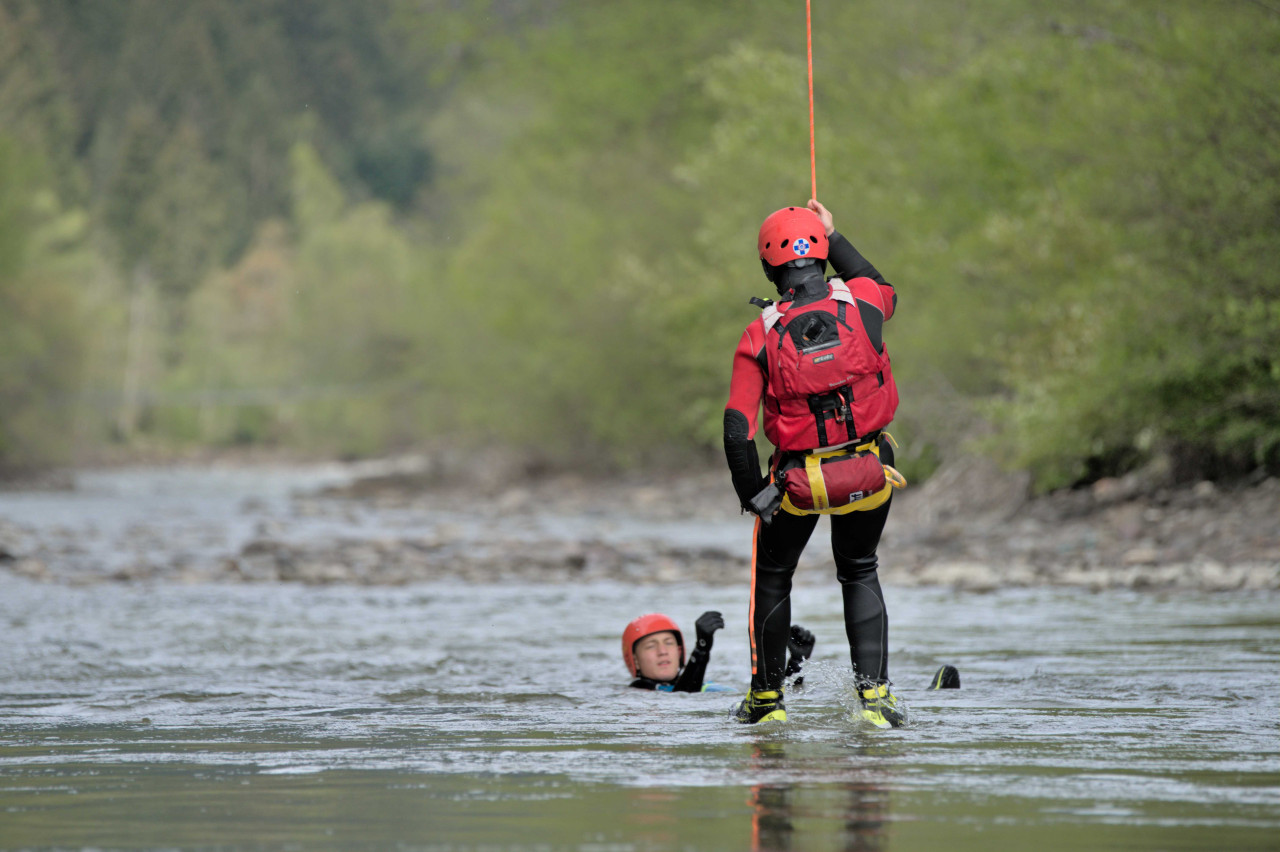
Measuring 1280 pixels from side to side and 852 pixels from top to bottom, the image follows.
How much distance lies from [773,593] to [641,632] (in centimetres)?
165

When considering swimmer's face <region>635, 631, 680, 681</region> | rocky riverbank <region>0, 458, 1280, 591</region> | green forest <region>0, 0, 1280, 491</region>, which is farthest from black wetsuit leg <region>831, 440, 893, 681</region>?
green forest <region>0, 0, 1280, 491</region>

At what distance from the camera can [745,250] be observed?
1046 inches

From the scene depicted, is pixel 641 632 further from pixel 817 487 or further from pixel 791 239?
pixel 791 239

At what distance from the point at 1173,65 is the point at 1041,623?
6.56 meters

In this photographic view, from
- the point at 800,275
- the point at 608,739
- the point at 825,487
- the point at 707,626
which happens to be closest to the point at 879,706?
the point at 825,487

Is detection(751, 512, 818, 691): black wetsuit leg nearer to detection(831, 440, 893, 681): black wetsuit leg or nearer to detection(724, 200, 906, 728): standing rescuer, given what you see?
detection(724, 200, 906, 728): standing rescuer

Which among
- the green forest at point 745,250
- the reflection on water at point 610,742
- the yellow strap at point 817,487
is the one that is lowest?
the reflection on water at point 610,742

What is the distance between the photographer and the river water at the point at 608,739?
13.7ft

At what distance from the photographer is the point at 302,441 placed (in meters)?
74.5

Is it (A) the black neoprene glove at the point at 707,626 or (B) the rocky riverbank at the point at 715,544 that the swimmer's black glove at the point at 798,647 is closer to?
(A) the black neoprene glove at the point at 707,626

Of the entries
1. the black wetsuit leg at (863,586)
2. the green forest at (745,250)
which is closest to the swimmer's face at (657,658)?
the black wetsuit leg at (863,586)

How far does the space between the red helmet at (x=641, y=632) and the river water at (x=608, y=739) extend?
26cm

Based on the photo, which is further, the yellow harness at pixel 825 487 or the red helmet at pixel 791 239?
the red helmet at pixel 791 239

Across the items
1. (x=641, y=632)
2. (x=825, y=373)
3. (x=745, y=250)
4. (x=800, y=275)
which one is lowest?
(x=641, y=632)
